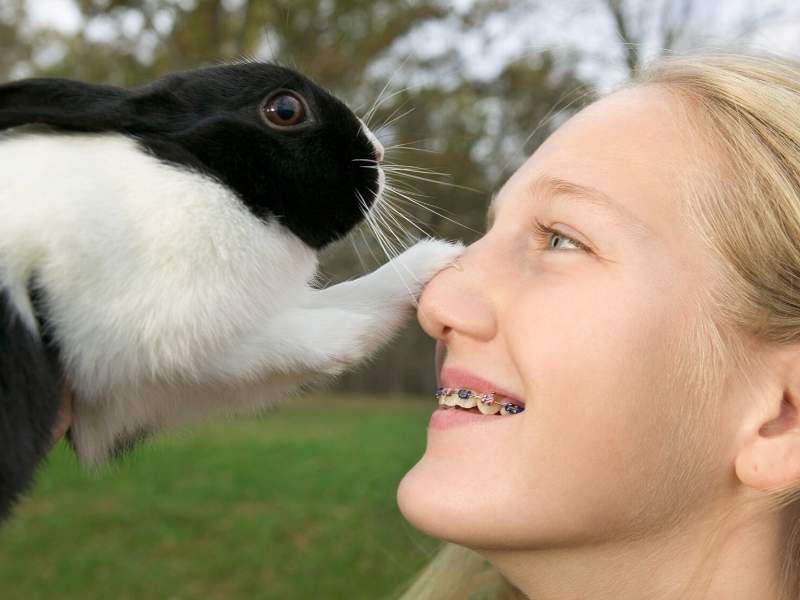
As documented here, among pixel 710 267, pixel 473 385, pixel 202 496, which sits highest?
pixel 710 267

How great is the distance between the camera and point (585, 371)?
5.66ft

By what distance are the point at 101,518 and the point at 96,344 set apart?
5648mm

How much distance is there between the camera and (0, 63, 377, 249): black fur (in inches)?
64.8

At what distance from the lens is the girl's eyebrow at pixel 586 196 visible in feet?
5.95

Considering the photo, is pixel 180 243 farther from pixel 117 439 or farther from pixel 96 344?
pixel 117 439

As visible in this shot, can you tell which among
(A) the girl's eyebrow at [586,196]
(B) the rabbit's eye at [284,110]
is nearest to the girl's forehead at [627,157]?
(A) the girl's eyebrow at [586,196]

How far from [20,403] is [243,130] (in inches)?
29.0

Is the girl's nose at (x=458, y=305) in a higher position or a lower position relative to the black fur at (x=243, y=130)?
lower

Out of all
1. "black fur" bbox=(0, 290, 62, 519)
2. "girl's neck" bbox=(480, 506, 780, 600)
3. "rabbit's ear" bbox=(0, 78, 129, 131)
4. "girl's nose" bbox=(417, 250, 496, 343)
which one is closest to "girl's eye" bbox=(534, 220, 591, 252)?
"girl's nose" bbox=(417, 250, 496, 343)

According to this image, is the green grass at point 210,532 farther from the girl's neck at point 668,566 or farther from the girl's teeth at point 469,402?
the girl's teeth at point 469,402

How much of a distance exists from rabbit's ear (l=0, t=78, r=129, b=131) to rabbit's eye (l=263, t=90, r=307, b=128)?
328 millimetres

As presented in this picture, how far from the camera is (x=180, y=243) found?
62.9 inches

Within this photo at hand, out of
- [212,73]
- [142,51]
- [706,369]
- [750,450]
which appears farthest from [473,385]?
[142,51]

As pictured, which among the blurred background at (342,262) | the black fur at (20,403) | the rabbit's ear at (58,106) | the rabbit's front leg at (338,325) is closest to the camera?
the black fur at (20,403)
